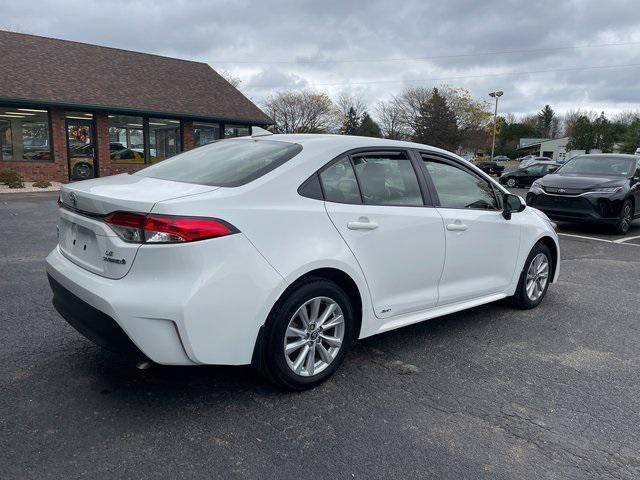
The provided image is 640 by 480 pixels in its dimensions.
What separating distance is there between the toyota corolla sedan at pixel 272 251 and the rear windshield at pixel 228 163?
0.02 metres

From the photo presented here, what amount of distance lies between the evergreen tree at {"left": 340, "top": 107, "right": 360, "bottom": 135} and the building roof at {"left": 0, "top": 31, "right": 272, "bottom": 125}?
121 ft

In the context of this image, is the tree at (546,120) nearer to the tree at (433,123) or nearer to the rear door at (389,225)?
the tree at (433,123)

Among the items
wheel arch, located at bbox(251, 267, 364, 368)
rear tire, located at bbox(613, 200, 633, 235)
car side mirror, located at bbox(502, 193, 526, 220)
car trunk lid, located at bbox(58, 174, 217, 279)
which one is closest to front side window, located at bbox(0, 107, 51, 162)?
car trunk lid, located at bbox(58, 174, 217, 279)

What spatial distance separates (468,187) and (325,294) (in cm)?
187

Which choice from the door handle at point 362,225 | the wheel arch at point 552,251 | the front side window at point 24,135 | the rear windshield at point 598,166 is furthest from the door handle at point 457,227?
the front side window at point 24,135

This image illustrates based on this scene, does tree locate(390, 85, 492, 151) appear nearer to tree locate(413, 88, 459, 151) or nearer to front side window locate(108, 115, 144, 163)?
tree locate(413, 88, 459, 151)

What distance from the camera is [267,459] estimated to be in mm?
2588

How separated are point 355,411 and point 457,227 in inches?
67.5

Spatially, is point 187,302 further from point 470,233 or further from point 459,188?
point 459,188

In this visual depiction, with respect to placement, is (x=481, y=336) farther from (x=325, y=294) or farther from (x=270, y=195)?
(x=270, y=195)

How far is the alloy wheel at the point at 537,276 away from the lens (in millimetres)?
5082

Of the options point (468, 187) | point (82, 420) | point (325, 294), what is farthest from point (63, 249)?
point (468, 187)

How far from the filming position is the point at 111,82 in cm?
2089

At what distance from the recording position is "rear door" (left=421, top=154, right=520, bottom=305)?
4.04 m
